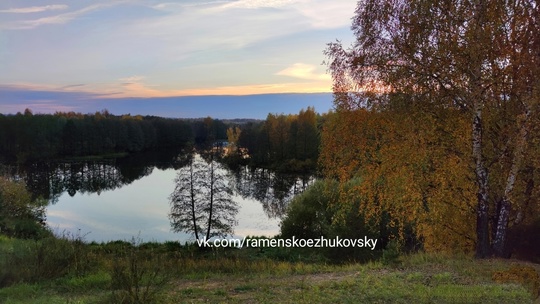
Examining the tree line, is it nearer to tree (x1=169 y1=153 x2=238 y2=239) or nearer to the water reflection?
the water reflection

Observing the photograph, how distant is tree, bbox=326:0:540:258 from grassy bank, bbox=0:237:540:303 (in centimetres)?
209

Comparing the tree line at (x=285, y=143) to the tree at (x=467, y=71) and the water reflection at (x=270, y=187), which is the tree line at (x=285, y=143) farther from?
the tree at (x=467, y=71)

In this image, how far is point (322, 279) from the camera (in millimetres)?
7625

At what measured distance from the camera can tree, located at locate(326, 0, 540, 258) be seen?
7941 mm

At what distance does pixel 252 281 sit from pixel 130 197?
33.1 m

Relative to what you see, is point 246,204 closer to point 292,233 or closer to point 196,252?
point 292,233

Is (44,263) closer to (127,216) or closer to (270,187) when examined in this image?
(127,216)

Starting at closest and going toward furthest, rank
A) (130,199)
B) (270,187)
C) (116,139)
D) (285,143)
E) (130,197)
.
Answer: (130,199) < (130,197) < (270,187) < (285,143) < (116,139)

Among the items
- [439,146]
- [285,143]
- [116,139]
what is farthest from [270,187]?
[116,139]

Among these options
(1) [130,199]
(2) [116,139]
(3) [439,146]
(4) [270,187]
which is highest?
(2) [116,139]

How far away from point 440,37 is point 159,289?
24.4ft

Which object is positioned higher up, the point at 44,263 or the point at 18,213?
the point at 44,263

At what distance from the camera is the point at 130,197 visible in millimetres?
37844

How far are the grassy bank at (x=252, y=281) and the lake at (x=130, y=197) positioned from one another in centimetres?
451
